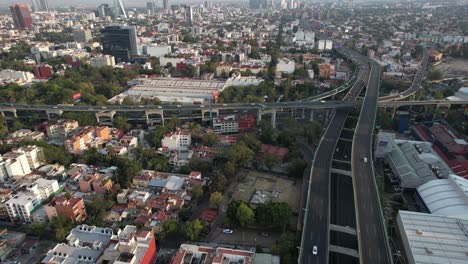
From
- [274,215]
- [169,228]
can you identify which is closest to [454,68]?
[274,215]

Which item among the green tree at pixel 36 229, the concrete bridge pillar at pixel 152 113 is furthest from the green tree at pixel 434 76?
the green tree at pixel 36 229

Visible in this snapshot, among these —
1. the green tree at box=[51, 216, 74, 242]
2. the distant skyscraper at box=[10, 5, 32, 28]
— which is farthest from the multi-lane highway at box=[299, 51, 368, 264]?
the distant skyscraper at box=[10, 5, 32, 28]

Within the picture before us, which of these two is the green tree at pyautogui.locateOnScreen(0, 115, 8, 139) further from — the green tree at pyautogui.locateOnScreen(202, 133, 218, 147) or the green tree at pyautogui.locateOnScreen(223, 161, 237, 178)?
the green tree at pyautogui.locateOnScreen(223, 161, 237, 178)

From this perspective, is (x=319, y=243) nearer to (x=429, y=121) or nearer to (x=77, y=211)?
(x=77, y=211)

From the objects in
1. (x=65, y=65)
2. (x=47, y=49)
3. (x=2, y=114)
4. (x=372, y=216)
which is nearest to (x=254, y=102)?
(x=372, y=216)

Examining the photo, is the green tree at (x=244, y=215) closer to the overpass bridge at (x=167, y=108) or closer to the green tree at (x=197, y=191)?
the green tree at (x=197, y=191)

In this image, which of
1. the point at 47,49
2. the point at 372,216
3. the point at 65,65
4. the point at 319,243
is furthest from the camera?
the point at 47,49

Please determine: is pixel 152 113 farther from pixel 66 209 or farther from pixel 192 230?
pixel 192 230
